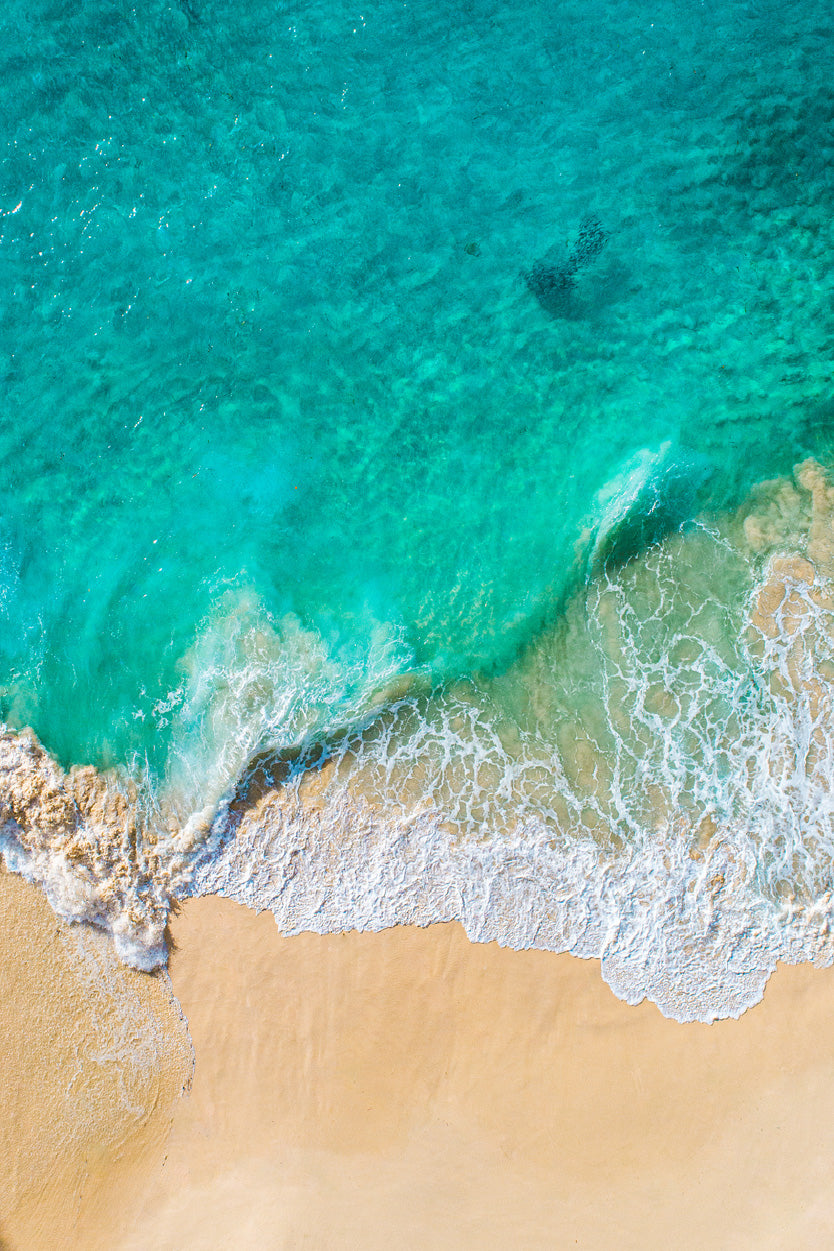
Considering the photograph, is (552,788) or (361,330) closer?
(552,788)

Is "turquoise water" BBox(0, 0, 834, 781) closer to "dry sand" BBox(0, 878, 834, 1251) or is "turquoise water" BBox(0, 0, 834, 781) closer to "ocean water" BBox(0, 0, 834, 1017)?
"ocean water" BBox(0, 0, 834, 1017)

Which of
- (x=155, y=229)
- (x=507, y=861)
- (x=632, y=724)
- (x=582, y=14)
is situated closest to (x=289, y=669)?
(x=507, y=861)

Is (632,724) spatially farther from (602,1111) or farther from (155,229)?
(155,229)

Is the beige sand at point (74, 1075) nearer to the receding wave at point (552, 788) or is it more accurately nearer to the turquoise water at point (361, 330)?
the receding wave at point (552, 788)

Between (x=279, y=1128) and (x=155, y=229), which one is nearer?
(x=279, y=1128)

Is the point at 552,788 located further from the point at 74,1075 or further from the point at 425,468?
the point at 74,1075

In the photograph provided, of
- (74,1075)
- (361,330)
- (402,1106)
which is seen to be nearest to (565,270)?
(361,330)
